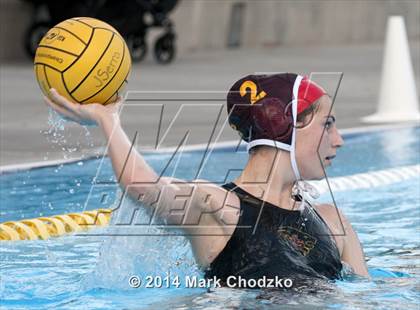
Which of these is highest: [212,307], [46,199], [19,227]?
[46,199]

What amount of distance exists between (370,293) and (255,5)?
15.2 metres

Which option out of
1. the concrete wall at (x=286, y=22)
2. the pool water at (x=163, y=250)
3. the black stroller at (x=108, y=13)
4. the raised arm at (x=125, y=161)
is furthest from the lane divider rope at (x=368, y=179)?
the concrete wall at (x=286, y=22)

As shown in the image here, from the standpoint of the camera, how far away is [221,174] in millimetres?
7957

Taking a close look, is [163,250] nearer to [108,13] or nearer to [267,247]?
[267,247]

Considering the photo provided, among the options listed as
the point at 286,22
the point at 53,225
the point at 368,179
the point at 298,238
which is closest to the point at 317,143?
the point at 298,238

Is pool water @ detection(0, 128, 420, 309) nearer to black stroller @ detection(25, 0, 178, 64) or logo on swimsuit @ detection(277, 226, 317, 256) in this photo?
logo on swimsuit @ detection(277, 226, 317, 256)

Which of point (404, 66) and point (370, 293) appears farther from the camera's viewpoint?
point (404, 66)

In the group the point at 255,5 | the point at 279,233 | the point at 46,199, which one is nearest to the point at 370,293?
the point at 279,233

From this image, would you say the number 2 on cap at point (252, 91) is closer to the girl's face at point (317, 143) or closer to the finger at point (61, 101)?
the girl's face at point (317, 143)

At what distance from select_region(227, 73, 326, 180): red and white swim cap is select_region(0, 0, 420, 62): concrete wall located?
11.8 metres

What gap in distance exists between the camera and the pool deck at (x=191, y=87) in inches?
352

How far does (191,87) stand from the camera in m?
13.2

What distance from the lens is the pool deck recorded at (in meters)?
8.94

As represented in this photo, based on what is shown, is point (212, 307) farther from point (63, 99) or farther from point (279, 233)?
point (63, 99)
